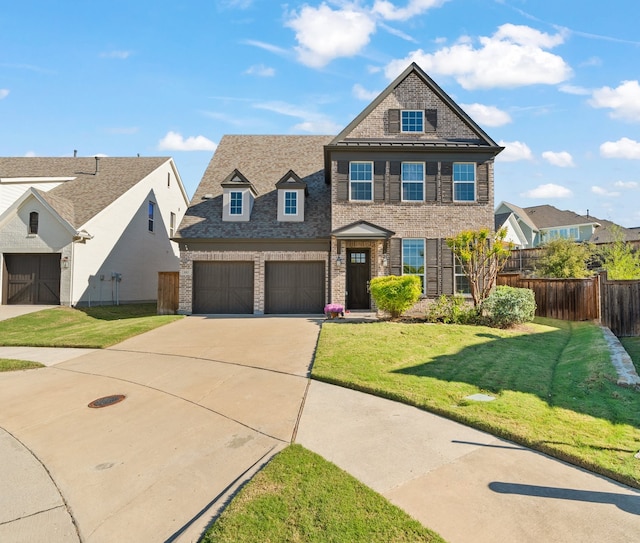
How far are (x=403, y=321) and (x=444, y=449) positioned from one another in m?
8.63

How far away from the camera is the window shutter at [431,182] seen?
15.9m

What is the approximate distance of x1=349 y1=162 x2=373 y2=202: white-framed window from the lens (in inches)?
627

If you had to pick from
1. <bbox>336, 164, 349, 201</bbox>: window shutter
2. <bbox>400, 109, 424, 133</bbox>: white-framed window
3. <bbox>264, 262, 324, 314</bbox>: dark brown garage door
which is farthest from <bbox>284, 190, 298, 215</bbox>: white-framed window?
<bbox>400, 109, 424, 133</bbox>: white-framed window

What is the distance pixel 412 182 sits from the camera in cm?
1596

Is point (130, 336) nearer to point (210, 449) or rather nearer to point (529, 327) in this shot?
point (210, 449)

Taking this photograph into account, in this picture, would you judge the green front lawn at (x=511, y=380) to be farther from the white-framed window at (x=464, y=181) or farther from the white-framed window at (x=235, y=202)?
the white-framed window at (x=235, y=202)

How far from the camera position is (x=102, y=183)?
21.2 metres

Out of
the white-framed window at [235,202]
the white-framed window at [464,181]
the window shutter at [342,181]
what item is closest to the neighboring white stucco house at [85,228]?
the white-framed window at [235,202]

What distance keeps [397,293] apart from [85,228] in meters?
15.0

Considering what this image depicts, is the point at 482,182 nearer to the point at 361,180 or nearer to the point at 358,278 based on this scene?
the point at 361,180

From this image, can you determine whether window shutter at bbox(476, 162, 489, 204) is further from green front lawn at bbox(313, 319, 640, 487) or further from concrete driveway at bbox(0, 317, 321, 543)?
concrete driveway at bbox(0, 317, 321, 543)

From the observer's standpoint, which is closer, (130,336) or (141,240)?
(130,336)

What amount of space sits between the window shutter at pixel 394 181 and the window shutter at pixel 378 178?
1.14 ft

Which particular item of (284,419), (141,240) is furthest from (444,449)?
(141,240)
